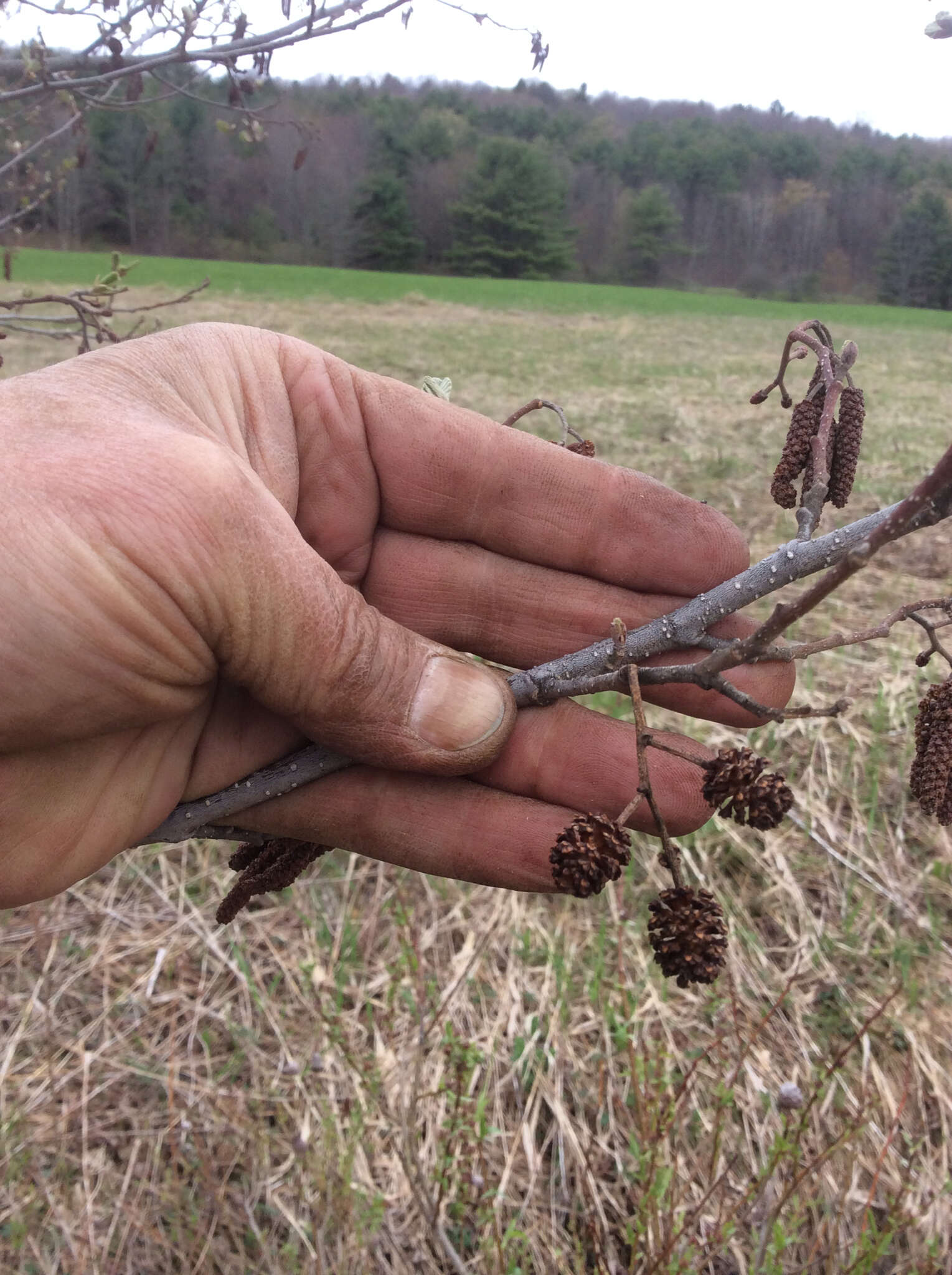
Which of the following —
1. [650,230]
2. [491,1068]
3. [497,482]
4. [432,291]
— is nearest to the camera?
[497,482]

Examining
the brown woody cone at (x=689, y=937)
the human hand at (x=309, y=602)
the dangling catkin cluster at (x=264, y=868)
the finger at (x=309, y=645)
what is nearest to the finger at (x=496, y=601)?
the human hand at (x=309, y=602)

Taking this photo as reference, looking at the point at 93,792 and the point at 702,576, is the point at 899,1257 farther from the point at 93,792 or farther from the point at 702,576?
→ the point at 93,792

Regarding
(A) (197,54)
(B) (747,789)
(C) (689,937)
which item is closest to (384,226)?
(A) (197,54)

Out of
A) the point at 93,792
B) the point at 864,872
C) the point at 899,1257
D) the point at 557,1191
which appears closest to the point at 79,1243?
the point at 557,1191

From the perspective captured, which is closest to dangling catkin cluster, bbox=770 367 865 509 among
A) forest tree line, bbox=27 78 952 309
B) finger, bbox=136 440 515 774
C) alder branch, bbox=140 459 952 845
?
alder branch, bbox=140 459 952 845

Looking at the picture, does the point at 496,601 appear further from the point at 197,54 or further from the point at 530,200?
the point at 530,200
